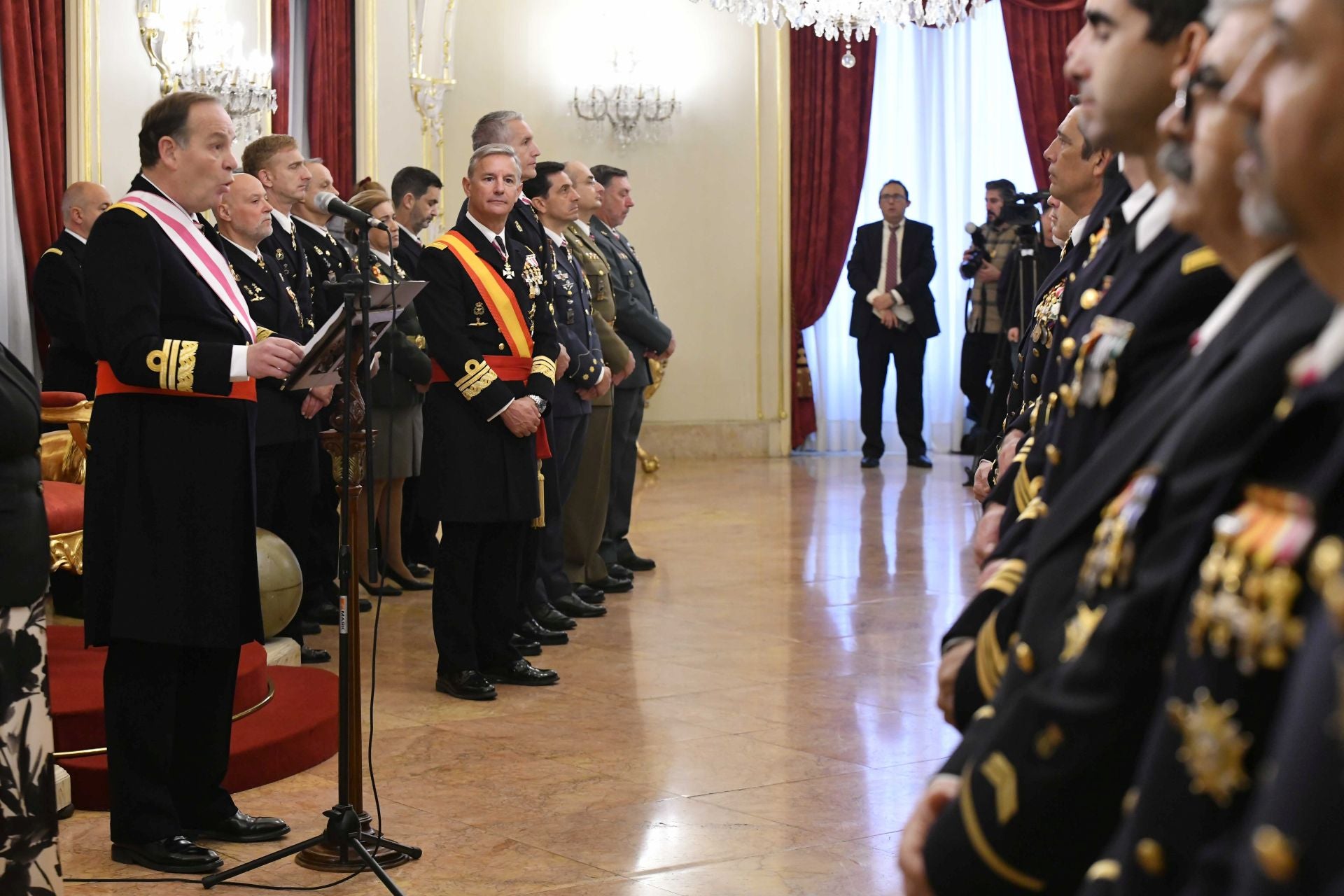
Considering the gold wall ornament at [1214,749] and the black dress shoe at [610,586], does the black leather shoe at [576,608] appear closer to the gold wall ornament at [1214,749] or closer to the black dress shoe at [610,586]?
the black dress shoe at [610,586]

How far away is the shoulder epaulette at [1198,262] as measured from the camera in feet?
4.92

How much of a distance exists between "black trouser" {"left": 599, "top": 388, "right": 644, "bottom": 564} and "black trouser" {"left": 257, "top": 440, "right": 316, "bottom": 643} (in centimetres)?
127

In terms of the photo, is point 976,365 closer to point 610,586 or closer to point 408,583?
point 610,586

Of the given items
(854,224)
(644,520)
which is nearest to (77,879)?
(644,520)

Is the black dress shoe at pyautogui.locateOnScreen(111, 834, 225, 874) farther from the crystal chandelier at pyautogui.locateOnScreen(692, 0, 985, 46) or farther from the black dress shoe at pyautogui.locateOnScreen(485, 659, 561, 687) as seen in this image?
the crystal chandelier at pyautogui.locateOnScreen(692, 0, 985, 46)

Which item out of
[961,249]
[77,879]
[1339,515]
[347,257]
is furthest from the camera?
[961,249]

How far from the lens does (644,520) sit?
25.6ft

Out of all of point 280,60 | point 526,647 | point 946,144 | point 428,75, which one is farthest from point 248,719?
point 946,144

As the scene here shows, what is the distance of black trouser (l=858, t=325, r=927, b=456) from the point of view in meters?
10.5

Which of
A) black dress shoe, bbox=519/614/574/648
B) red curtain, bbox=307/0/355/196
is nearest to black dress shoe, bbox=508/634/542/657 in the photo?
black dress shoe, bbox=519/614/574/648

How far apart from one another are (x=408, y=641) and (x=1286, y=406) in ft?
14.1

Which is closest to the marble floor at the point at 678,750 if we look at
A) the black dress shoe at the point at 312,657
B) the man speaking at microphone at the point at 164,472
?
the black dress shoe at the point at 312,657

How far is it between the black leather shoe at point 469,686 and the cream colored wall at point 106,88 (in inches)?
138

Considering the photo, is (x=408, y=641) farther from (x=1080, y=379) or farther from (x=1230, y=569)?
(x=1230, y=569)
